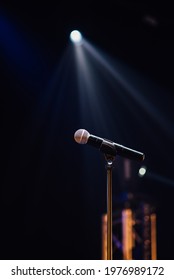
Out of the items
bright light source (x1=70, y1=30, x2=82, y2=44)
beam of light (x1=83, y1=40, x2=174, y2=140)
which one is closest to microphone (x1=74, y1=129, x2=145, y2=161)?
bright light source (x1=70, y1=30, x2=82, y2=44)

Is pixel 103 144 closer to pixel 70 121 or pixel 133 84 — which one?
pixel 70 121

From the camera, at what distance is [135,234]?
15.3ft

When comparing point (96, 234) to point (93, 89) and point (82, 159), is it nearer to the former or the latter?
point (82, 159)

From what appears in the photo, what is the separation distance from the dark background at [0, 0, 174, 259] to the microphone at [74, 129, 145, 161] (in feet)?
7.85

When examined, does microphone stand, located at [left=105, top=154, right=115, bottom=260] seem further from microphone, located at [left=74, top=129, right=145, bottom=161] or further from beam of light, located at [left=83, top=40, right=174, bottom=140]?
beam of light, located at [left=83, top=40, right=174, bottom=140]

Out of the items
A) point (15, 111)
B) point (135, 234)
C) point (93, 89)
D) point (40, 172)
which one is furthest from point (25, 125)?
point (135, 234)

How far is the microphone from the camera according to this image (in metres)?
1.94

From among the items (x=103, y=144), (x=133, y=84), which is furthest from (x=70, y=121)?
(x=103, y=144)

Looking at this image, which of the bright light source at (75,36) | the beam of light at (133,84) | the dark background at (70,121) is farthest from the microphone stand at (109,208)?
the beam of light at (133,84)

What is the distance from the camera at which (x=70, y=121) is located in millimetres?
5172

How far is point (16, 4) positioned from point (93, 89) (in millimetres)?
1498

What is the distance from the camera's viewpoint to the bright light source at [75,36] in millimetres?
4769

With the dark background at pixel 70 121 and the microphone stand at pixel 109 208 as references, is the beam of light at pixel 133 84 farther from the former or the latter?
the microphone stand at pixel 109 208
